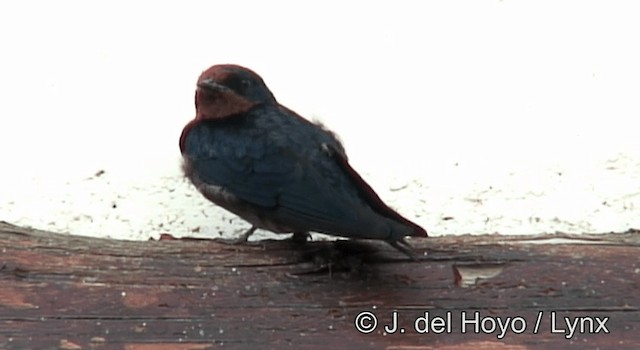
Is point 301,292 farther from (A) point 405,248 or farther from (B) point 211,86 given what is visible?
(B) point 211,86

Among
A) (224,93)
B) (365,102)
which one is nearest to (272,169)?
(224,93)

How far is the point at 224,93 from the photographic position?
266cm

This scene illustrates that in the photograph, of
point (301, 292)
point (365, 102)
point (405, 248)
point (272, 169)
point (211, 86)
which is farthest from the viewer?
point (365, 102)

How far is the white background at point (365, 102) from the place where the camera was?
2928 mm

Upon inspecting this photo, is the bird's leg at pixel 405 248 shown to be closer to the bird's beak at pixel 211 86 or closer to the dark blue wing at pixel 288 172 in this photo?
the dark blue wing at pixel 288 172

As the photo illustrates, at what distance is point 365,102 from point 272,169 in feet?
2.59

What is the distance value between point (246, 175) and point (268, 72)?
79 centimetres

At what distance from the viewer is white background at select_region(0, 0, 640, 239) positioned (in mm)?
2928

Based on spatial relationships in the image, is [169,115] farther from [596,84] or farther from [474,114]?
[596,84]

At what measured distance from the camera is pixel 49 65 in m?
3.20

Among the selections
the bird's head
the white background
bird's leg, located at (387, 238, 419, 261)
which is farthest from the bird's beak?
bird's leg, located at (387, 238, 419, 261)

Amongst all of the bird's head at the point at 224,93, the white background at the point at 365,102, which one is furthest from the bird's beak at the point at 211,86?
the white background at the point at 365,102

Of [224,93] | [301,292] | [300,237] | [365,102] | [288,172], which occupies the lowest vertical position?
[301,292]

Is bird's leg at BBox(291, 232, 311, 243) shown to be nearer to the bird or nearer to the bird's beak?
the bird
